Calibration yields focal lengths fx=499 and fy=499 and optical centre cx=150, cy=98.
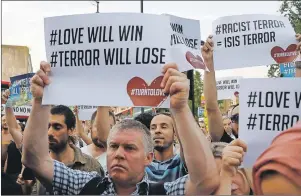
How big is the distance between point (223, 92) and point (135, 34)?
5607 mm

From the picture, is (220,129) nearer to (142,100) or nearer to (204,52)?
(204,52)

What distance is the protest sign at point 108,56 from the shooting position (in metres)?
Result: 2.63

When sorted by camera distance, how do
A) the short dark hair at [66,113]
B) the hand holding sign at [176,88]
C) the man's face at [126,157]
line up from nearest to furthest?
the hand holding sign at [176,88], the man's face at [126,157], the short dark hair at [66,113]

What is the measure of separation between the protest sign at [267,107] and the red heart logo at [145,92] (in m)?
0.70

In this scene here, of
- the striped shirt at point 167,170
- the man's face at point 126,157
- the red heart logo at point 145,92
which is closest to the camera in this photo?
the red heart logo at point 145,92

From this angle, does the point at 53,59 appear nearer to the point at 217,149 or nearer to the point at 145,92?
the point at 145,92

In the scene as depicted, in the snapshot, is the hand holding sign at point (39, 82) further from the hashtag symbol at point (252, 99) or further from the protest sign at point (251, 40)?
the protest sign at point (251, 40)

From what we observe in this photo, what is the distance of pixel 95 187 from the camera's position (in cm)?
285

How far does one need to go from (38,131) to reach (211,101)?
1.56m

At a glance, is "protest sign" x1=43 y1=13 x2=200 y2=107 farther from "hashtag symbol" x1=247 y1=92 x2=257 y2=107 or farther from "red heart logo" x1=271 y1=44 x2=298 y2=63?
"red heart logo" x1=271 y1=44 x2=298 y2=63

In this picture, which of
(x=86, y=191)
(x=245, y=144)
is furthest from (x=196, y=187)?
(x=86, y=191)

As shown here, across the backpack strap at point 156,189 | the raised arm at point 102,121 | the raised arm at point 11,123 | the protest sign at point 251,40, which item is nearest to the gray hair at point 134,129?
the backpack strap at point 156,189

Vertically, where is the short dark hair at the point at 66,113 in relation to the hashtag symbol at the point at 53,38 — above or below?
below

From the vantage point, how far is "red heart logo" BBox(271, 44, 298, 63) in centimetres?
416
